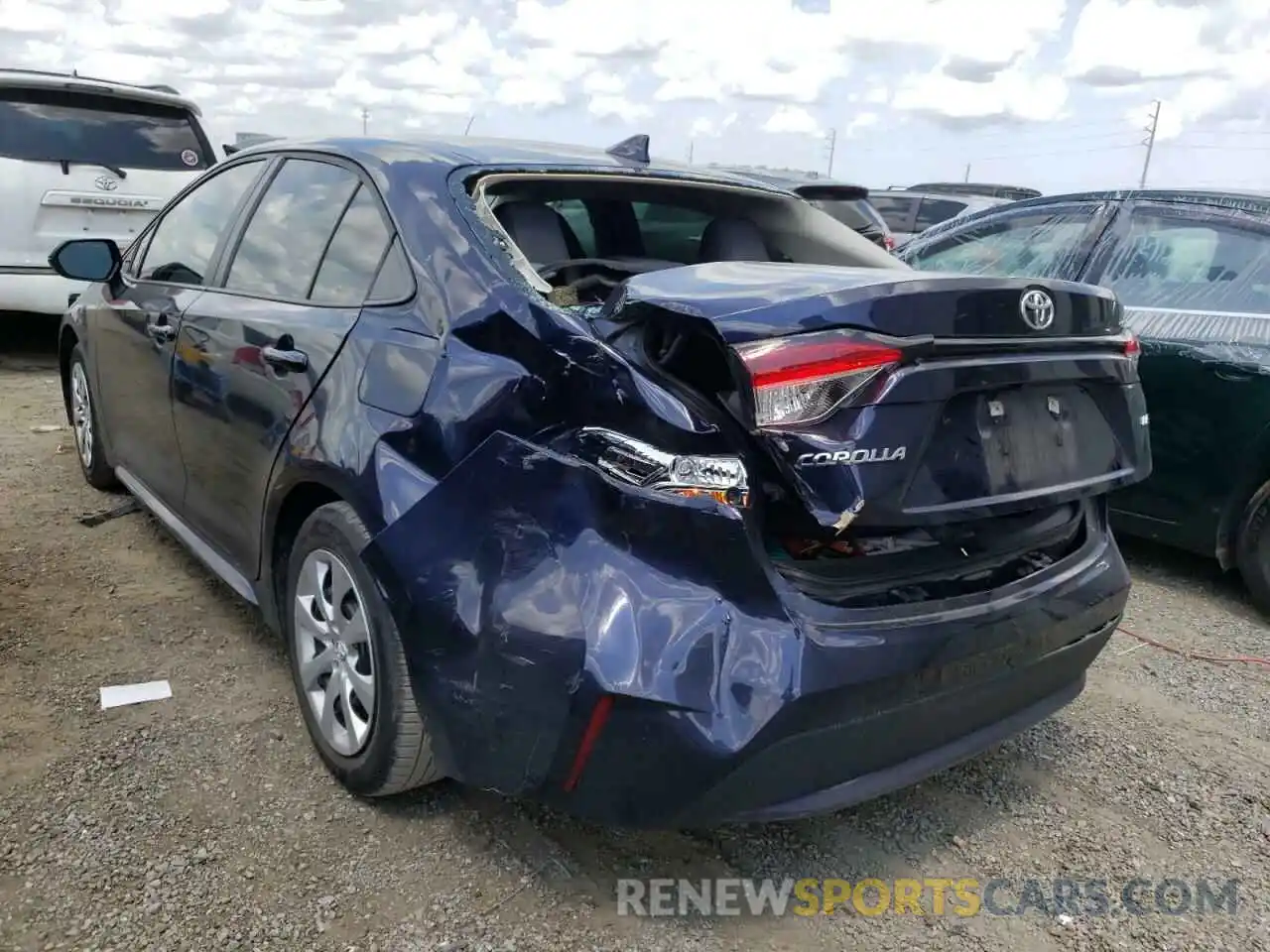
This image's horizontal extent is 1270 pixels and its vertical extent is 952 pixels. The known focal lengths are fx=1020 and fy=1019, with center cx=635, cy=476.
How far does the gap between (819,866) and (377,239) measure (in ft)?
5.85

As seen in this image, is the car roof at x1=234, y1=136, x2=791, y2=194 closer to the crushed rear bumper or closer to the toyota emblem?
the crushed rear bumper

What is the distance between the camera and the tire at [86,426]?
4.34m

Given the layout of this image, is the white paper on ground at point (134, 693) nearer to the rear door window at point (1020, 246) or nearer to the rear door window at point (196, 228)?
the rear door window at point (196, 228)

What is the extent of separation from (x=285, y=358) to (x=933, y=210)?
12.4 meters

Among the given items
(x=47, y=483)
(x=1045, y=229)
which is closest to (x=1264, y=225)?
(x=1045, y=229)

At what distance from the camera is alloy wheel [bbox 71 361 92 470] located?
14.6ft

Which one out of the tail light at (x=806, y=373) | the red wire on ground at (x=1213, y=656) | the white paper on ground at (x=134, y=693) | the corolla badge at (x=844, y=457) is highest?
the tail light at (x=806, y=373)

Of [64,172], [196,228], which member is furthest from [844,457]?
[64,172]

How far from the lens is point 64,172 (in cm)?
659

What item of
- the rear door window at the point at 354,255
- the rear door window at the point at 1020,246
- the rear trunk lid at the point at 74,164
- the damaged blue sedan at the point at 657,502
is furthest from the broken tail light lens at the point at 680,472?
the rear trunk lid at the point at 74,164

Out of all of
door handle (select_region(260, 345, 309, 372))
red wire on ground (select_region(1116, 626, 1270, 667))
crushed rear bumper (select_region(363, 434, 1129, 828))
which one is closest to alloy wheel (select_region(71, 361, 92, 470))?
door handle (select_region(260, 345, 309, 372))

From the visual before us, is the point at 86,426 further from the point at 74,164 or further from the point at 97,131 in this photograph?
the point at 97,131

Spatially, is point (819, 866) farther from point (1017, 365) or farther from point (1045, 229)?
point (1045, 229)

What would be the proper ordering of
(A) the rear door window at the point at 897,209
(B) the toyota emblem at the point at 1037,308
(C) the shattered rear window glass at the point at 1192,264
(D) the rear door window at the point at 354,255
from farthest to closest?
(A) the rear door window at the point at 897,209
(C) the shattered rear window glass at the point at 1192,264
(D) the rear door window at the point at 354,255
(B) the toyota emblem at the point at 1037,308
